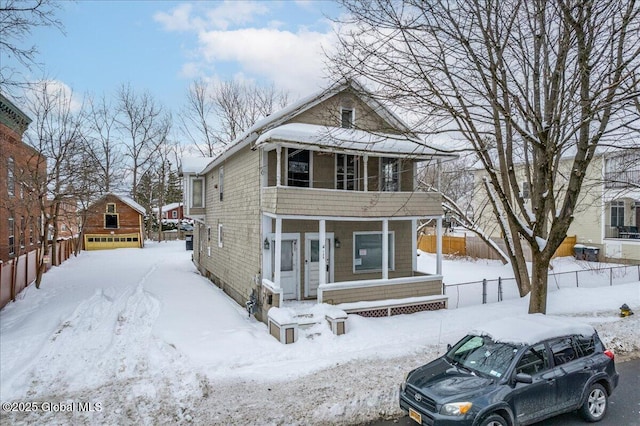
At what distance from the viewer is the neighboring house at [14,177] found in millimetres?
18703

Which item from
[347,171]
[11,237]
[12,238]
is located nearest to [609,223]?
[347,171]

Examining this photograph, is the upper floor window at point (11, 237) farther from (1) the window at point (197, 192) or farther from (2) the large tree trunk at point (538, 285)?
(2) the large tree trunk at point (538, 285)

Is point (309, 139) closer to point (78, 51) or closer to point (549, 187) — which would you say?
point (549, 187)

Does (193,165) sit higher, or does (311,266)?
(193,165)

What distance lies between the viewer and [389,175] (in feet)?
49.7

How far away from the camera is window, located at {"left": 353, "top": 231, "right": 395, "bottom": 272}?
1455cm

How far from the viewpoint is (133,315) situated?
40.7 feet

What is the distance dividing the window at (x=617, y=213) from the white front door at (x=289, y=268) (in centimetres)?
2336

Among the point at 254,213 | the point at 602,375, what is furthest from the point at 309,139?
the point at 602,375

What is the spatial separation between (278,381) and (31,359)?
18.6 feet

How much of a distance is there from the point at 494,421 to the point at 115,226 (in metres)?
37.0

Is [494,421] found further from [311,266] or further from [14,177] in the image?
[14,177]

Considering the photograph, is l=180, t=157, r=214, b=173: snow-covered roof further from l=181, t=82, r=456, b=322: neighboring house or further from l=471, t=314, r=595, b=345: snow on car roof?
l=471, t=314, r=595, b=345: snow on car roof

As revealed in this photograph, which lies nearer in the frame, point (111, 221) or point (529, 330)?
point (529, 330)
